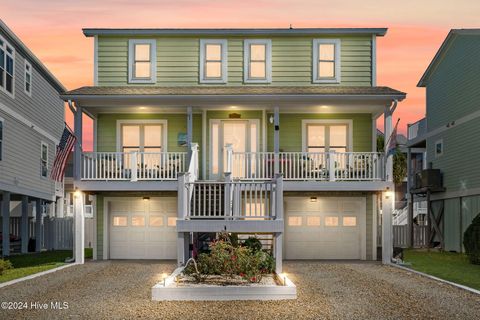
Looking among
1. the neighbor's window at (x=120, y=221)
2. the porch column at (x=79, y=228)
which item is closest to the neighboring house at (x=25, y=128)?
the neighbor's window at (x=120, y=221)

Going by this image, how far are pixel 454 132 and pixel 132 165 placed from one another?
17.0 metres

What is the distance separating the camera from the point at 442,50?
116ft

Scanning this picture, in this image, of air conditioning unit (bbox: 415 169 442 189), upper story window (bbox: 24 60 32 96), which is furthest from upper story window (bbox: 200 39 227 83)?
air conditioning unit (bbox: 415 169 442 189)

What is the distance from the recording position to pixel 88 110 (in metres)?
26.9

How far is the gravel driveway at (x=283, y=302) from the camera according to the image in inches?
528

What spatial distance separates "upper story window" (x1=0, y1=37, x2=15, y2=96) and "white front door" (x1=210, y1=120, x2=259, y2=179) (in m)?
9.39

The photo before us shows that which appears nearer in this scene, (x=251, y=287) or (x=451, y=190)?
(x=251, y=287)

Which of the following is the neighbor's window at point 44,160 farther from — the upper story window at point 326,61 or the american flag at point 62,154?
the upper story window at point 326,61

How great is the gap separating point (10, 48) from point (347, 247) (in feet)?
54.8

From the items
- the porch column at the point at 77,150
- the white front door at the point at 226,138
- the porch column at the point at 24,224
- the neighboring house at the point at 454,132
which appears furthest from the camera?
the porch column at the point at 24,224

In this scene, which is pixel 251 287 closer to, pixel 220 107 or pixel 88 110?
pixel 220 107

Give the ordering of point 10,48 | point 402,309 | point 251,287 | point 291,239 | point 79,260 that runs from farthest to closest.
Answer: point 10,48 → point 291,239 → point 79,260 → point 251,287 → point 402,309

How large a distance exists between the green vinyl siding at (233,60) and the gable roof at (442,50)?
6.56 metres

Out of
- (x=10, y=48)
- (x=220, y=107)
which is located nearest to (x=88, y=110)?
(x=220, y=107)
